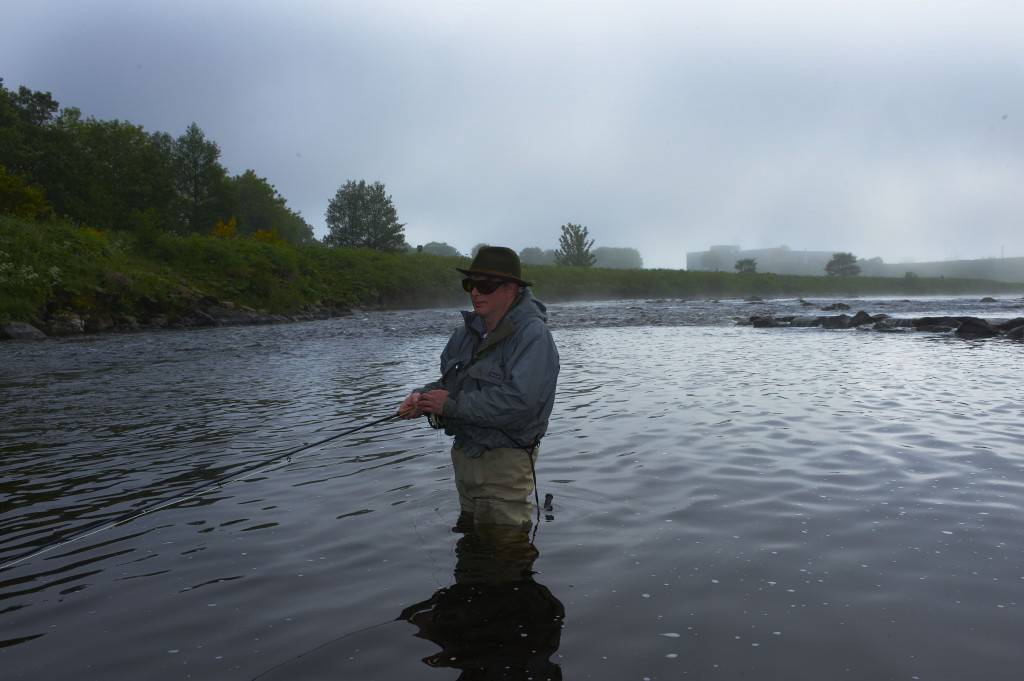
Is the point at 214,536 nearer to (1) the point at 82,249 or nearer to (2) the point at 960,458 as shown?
(2) the point at 960,458

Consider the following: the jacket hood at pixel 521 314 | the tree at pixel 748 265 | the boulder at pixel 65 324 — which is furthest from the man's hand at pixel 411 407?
the tree at pixel 748 265

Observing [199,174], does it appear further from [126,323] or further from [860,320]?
[860,320]

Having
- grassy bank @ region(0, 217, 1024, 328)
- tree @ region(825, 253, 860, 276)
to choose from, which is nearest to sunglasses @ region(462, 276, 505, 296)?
grassy bank @ region(0, 217, 1024, 328)

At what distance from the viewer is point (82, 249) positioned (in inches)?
1497

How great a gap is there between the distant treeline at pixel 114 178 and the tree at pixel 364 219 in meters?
8.96

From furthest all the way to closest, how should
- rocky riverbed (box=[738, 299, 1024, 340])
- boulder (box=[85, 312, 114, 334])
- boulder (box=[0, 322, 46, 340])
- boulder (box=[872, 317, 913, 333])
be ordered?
boulder (box=[85, 312, 114, 334])
boulder (box=[872, 317, 913, 333])
boulder (box=[0, 322, 46, 340])
rocky riverbed (box=[738, 299, 1024, 340])

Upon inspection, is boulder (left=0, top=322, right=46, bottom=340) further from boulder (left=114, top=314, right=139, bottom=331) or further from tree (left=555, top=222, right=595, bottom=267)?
tree (left=555, top=222, right=595, bottom=267)

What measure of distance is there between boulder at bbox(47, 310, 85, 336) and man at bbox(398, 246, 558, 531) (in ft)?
97.4

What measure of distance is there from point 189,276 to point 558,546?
1745 inches

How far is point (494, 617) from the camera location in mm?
4695

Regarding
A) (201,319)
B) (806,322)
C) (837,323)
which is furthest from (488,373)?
(201,319)

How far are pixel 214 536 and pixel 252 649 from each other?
2.16 metres

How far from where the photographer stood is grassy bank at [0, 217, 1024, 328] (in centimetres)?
3281

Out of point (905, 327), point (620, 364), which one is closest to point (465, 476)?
point (620, 364)
